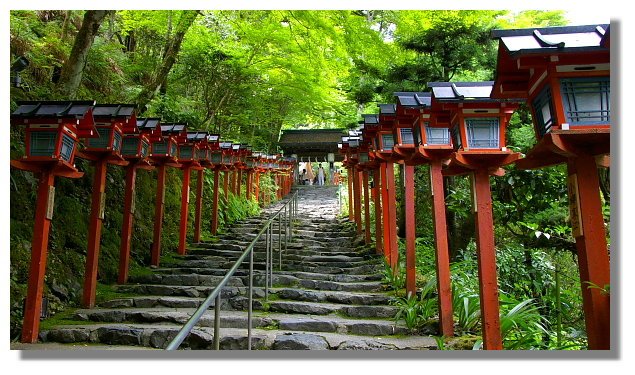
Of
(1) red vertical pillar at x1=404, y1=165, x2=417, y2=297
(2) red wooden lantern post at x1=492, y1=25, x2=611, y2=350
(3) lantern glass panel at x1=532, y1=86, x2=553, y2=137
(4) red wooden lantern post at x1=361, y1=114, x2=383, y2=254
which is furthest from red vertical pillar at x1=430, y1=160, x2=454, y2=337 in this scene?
(4) red wooden lantern post at x1=361, y1=114, x2=383, y2=254

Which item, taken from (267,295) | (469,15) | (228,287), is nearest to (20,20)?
(228,287)

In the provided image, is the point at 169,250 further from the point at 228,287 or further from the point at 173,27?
the point at 173,27

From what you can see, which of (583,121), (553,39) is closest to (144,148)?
(553,39)

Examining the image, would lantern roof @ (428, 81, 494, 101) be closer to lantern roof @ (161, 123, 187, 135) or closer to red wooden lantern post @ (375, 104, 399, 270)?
red wooden lantern post @ (375, 104, 399, 270)

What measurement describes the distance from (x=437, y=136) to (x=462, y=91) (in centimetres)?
102

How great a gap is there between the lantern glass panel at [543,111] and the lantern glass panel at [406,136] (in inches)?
122

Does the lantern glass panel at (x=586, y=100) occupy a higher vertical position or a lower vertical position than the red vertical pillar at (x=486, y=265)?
higher

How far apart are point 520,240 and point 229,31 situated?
9.12 metres

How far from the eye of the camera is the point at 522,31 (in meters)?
3.04

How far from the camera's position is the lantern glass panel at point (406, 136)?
6379 millimetres

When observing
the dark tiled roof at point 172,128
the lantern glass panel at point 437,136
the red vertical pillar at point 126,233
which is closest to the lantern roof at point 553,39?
the lantern glass panel at point 437,136

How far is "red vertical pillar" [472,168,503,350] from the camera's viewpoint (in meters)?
4.05

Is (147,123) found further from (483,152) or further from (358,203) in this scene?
(358,203)

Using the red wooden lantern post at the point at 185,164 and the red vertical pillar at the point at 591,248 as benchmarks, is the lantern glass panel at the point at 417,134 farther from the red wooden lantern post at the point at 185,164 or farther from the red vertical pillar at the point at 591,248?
the red wooden lantern post at the point at 185,164
